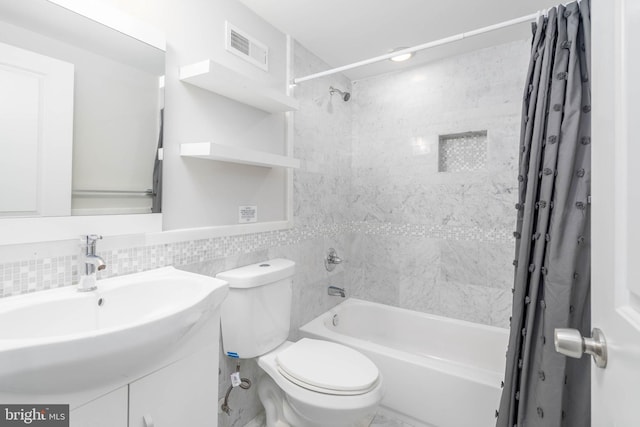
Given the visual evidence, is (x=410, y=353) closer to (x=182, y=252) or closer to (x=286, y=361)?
(x=286, y=361)

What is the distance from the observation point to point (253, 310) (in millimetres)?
1439

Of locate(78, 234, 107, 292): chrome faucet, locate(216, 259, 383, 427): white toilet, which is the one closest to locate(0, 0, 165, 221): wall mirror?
locate(78, 234, 107, 292): chrome faucet

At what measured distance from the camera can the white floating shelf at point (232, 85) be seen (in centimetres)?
131

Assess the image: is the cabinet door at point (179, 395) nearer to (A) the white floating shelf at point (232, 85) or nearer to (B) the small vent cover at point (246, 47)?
(A) the white floating shelf at point (232, 85)

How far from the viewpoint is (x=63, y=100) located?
1.04m

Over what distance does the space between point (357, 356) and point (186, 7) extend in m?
1.87

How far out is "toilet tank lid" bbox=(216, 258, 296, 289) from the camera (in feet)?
4.60

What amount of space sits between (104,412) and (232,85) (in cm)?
130

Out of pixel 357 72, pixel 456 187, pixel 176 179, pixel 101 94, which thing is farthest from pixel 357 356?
pixel 357 72

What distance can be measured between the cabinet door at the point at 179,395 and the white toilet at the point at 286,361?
0.37 metres

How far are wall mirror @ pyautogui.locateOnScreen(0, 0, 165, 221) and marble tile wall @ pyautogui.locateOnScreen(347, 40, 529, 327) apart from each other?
68.5 inches

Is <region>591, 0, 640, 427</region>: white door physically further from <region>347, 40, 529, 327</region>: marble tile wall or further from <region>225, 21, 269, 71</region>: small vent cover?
<region>347, 40, 529, 327</region>: marble tile wall

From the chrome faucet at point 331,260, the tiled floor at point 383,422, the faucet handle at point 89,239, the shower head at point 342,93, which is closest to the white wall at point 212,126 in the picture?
the faucet handle at point 89,239

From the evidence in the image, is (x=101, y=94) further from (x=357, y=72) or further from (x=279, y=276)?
(x=357, y=72)
